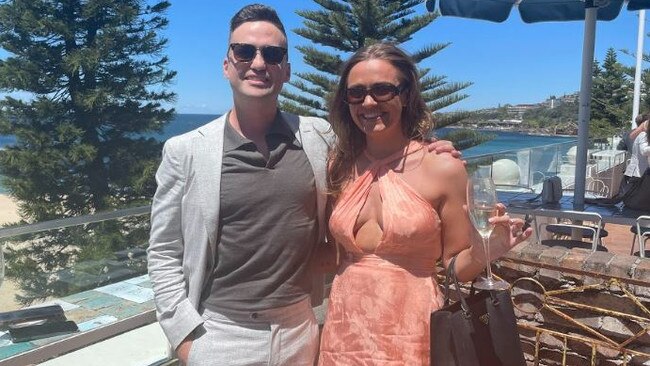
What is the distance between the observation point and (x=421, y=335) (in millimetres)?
1401

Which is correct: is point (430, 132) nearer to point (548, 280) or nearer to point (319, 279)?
point (319, 279)

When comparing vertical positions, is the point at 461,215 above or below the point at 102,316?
above

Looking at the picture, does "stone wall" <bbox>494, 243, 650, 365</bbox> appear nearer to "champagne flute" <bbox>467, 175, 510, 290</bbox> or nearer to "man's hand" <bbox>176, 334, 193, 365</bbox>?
"champagne flute" <bbox>467, 175, 510, 290</bbox>

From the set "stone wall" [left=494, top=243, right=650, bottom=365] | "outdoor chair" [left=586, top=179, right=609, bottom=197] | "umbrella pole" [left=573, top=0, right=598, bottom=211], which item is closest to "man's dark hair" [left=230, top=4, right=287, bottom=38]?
"stone wall" [left=494, top=243, right=650, bottom=365]

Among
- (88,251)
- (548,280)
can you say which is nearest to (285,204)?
(548,280)

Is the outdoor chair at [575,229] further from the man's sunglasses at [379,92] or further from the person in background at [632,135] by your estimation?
the man's sunglasses at [379,92]

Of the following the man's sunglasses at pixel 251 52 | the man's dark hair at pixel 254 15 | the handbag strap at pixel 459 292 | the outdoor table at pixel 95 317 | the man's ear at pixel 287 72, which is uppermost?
the man's dark hair at pixel 254 15

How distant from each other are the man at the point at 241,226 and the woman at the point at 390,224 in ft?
0.26

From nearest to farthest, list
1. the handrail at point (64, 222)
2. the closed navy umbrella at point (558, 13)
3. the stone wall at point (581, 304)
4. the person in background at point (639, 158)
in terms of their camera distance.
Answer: the stone wall at point (581, 304)
the handrail at point (64, 222)
the closed navy umbrella at point (558, 13)
the person in background at point (639, 158)

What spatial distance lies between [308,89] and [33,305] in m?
13.9

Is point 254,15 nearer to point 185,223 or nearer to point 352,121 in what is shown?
point 352,121

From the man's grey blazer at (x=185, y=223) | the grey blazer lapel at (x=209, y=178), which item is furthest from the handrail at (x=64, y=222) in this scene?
the grey blazer lapel at (x=209, y=178)

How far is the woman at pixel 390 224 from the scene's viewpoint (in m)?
1.40

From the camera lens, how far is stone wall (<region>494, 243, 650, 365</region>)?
1934 millimetres
